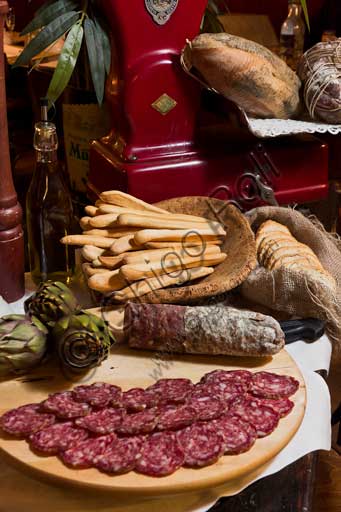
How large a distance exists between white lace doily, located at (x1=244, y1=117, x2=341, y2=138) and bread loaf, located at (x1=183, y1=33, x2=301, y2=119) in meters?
0.03

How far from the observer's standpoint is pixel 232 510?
0.91 meters

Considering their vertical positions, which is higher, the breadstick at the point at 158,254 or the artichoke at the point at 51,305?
the artichoke at the point at 51,305

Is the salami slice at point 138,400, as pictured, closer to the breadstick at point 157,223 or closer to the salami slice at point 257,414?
the salami slice at point 257,414

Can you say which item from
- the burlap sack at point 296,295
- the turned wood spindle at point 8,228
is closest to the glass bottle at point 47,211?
the turned wood spindle at point 8,228

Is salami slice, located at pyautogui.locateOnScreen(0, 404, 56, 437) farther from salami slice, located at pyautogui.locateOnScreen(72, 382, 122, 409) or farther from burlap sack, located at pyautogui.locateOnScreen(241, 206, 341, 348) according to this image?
burlap sack, located at pyautogui.locateOnScreen(241, 206, 341, 348)

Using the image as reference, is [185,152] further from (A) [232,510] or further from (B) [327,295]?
(A) [232,510]

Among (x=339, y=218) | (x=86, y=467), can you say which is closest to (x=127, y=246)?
(x=86, y=467)

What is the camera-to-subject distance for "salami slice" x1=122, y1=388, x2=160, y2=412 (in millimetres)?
916

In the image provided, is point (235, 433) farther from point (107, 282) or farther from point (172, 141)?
point (172, 141)

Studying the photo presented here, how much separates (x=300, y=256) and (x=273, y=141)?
365 mm

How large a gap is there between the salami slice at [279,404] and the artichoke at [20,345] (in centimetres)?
33

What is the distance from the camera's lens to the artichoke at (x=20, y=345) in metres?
0.97

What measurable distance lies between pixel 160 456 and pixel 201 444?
0.19 ft

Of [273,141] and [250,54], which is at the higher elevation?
[250,54]
